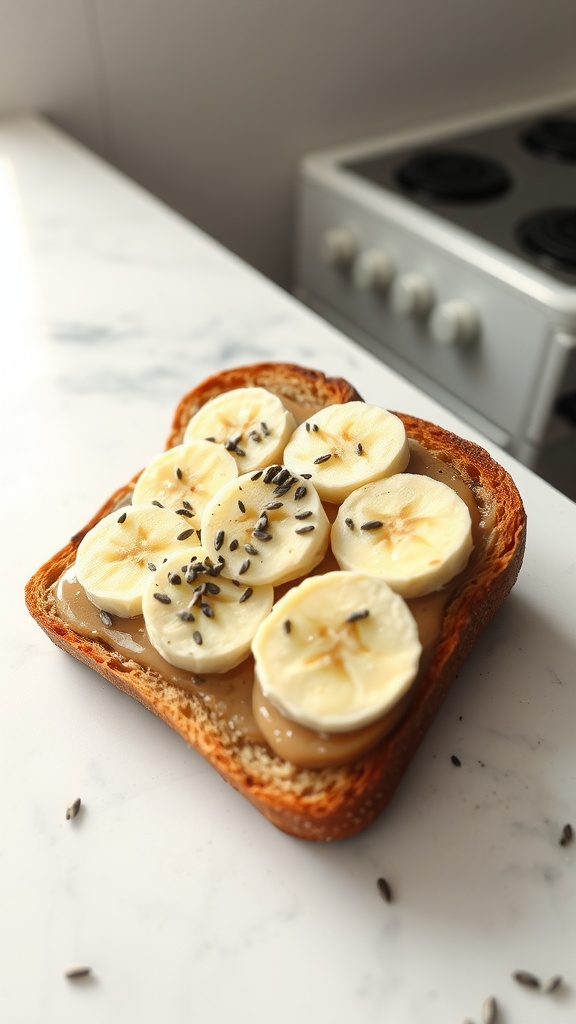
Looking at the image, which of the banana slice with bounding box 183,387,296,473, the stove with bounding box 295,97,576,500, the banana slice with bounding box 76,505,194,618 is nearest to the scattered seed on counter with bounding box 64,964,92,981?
the banana slice with bounding box 76,505,194,618

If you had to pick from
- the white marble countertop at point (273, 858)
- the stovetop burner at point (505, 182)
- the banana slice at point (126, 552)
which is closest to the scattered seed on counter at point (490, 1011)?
the white marble countertop at point (273, 858)

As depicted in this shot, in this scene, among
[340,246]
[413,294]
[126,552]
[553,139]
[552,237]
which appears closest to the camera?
[126,552]

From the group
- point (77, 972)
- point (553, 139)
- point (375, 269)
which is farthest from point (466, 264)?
point (77, 972)

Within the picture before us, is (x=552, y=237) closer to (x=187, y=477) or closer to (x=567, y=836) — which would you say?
(x=187, y=477)

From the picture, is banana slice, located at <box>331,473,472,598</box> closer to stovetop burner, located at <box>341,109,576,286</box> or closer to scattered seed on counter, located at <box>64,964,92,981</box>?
scattered seed on counter, located at <box>64,964,92,981</box>

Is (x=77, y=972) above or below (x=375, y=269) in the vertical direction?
above

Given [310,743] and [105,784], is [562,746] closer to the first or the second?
[310,743]
